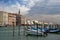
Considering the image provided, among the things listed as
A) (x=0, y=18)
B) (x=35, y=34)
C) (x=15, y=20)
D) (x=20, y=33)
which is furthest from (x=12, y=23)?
(x=35, y=34)

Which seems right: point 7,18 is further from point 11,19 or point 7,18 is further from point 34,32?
point 34,32

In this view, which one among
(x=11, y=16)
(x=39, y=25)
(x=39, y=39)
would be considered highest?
(x=11, y=16)

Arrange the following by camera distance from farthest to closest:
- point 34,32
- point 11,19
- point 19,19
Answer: point 34,32 → point 11,19 → point 19,19

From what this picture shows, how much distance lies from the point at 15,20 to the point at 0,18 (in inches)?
46.5

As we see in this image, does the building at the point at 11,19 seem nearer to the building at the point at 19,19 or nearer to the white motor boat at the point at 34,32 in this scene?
the building at the point at 19,19

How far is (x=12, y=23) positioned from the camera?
9047 millimetres

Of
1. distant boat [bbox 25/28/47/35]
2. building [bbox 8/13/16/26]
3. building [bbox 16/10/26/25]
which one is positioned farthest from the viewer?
distant boat [bbox 25/28/47/35]

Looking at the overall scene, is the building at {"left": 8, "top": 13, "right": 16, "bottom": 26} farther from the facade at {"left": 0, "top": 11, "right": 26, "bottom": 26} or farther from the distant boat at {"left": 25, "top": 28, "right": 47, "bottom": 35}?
the distant boat at {"left": 25, "top": 28, "right": 47, "bottom": 35}

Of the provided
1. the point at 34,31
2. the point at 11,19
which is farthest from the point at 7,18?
the point at 34,31

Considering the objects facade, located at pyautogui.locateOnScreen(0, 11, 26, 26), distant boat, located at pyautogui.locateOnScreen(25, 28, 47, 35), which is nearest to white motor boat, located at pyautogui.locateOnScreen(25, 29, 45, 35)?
distant boat, located at pyautogui.locateOnScreen(25, 28, 47, 35)

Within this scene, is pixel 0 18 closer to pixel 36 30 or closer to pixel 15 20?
pixel 15 20

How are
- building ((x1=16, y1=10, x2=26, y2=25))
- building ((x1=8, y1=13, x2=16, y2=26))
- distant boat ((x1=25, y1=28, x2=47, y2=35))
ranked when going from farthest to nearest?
distant boat ((x1=25, y1=28, x2=47, y2=35))
building ((x1=8, y1=13, x2=16, y2=26))
building ((x1=16, y1=10, x2=26, y2=25))

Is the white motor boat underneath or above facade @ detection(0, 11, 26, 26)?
underneath

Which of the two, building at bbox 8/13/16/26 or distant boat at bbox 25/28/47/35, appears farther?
distant boat at bbox 25/28/47/35
